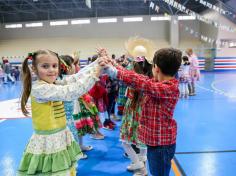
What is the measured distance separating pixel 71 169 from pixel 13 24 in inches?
945

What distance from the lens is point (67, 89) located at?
1.81 m

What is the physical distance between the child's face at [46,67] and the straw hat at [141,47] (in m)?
1.11

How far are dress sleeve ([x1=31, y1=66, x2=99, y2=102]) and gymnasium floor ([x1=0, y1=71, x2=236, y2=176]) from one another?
169 centimetres

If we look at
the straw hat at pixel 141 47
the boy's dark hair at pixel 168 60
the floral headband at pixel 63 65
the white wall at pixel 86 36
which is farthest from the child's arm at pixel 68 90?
the white wall at pixel 86 36

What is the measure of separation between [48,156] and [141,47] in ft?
4.92

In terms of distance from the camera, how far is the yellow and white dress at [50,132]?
1820 mm

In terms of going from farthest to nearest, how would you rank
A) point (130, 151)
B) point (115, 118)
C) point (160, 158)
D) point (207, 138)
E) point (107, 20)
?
point (107, 20) < point (115, 118) < point (207, 138) < point (130, 151) < point (160, 158)

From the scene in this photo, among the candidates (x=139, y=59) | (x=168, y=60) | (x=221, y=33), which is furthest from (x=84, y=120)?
(x=221, y=33)

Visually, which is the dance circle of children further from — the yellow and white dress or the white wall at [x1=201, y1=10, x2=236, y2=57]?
the white wall at [x1=201, y1=10, x2=236, y2=57]

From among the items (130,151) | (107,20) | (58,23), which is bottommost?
(130,151)

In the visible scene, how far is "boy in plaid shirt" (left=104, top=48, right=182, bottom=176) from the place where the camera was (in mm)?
1851

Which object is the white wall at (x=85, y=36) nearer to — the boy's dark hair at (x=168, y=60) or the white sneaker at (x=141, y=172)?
the white sneaker at (x=141, y=172)

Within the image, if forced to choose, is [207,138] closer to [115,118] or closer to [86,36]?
[115,118]

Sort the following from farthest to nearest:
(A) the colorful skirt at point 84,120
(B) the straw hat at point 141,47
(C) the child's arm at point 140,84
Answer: (A) the colorful skirt at point 84,120 → (B) the straw hat at point 141,47 → (C) the child's arm at point 140,84
